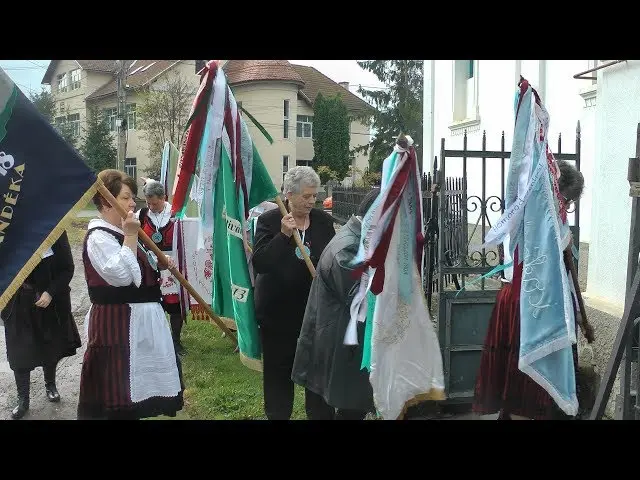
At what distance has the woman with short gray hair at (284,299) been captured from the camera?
12.6ft

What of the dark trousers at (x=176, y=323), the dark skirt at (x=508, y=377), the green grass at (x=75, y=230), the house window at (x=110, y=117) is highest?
the house window at (x=110, y=117)

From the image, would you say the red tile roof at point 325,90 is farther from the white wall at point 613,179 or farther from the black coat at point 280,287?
the black coat at point 280,287

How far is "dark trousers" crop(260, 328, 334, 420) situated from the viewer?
3854 mm

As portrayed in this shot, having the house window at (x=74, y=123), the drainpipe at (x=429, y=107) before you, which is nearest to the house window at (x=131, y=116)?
the house window at (x=74, y=123)

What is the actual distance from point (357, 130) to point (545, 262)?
31.2m

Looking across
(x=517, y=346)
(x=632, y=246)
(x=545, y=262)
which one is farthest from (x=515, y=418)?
(x=632, y=246)

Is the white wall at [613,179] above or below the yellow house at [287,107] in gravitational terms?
below

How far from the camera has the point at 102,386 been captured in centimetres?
347

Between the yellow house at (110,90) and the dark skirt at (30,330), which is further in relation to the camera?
the yellow house at (110,90)

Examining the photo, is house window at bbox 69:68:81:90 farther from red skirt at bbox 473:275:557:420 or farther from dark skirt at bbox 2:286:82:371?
red skirt at bbox 473:275:557:420

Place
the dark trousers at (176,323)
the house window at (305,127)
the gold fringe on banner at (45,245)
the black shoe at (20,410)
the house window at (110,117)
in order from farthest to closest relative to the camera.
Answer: the house window at (305,127)
the house window at (110,117)
the dark trousers at (176,323)
the black shoe at (20,410)
the gold fringe on banner at (45,245)

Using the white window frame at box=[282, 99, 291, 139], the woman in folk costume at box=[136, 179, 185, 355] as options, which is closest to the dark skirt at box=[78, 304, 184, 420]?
the woman in folk costume at box=[136, 179, 185, 355]

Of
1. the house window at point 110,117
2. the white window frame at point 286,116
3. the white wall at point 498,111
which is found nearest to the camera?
the white wall at point 498,111

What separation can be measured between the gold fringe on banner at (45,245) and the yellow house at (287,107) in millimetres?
16531
